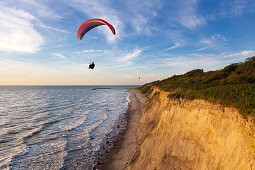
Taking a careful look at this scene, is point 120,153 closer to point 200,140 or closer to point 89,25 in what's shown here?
point 200,140

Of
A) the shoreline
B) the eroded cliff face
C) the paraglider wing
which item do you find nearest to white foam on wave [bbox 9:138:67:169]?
the shoreline

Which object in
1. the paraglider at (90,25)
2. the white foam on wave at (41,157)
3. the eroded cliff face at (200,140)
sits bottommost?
the white foam on wave at (41,157)

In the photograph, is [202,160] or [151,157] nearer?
[202,160]

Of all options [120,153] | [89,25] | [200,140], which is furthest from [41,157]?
[89,25]

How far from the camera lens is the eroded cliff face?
5.80 metres

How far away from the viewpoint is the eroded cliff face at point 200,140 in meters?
5.80

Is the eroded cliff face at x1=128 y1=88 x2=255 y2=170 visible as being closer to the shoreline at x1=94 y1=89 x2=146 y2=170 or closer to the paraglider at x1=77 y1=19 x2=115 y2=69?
the shoreline at x1=94 y1=89 x2=146 y2=170

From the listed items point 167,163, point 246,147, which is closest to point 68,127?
point 167,163

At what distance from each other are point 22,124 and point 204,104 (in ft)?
84.8

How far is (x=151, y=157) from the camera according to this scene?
31.1 feet

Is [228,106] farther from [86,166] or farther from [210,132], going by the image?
[86,166]

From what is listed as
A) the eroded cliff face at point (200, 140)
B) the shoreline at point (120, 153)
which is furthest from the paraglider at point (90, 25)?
the eroded cliff face at point (200, 140)

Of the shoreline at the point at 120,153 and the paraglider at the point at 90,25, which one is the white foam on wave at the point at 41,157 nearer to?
the shoreline at the point at 120,153

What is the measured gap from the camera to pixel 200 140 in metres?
7.95
